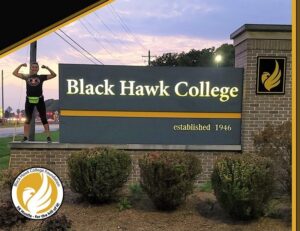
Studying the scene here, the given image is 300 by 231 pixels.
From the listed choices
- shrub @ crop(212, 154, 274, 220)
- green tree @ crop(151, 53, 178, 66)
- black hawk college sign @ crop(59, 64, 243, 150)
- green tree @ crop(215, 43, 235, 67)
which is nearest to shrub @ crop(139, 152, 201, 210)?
shrub @ crop(212, 154, 274, 220)

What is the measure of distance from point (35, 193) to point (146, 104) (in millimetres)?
5339

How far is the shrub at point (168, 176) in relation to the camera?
21.6ft

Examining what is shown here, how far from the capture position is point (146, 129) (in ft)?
32.3

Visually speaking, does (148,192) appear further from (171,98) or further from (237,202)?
(171,98)

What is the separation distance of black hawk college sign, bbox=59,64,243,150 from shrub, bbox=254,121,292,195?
3.19 meters

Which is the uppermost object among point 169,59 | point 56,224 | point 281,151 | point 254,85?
point 169,59

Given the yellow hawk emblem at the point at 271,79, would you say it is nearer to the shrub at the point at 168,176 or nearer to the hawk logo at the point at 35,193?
the shrub at the point at 168,176

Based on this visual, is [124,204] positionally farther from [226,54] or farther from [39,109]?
[226,54]

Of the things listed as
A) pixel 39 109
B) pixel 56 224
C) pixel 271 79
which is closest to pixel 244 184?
pixel 56 224

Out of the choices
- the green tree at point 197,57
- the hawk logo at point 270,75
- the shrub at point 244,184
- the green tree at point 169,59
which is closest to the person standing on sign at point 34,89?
the hawk logo at point 270,75

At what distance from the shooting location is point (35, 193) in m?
4.71

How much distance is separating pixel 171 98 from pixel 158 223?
3.91m

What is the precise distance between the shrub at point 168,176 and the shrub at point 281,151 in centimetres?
109

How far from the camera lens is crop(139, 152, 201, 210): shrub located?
259 inches
